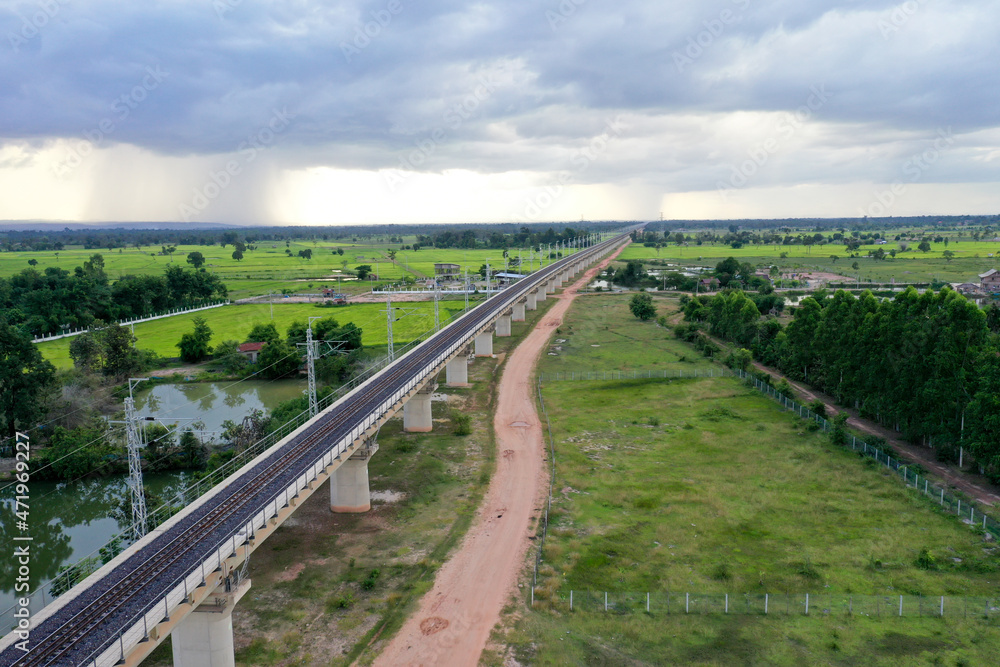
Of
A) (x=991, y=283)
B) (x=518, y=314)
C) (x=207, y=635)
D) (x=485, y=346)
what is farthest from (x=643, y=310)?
(x=207, y=635)

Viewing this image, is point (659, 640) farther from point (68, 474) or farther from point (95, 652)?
point (68, 474)

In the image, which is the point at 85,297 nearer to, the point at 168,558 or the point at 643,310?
the point at 643,310

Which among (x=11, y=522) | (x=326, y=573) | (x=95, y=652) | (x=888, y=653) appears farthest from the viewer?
(x=11, y=522)

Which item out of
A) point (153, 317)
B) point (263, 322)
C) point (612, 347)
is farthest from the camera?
point (153, 317)

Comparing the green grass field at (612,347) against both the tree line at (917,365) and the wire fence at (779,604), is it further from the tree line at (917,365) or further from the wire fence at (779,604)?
the wire fence at (779,604)

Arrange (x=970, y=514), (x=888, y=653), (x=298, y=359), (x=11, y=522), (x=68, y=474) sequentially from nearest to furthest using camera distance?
(x=888, y=653) → (x=970, y=514) → (x=11, y=522) → (x=68, y=474) → (x=298, y=359)

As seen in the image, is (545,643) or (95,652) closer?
(95,652)

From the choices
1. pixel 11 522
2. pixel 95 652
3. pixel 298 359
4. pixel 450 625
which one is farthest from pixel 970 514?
pixel 298 359
